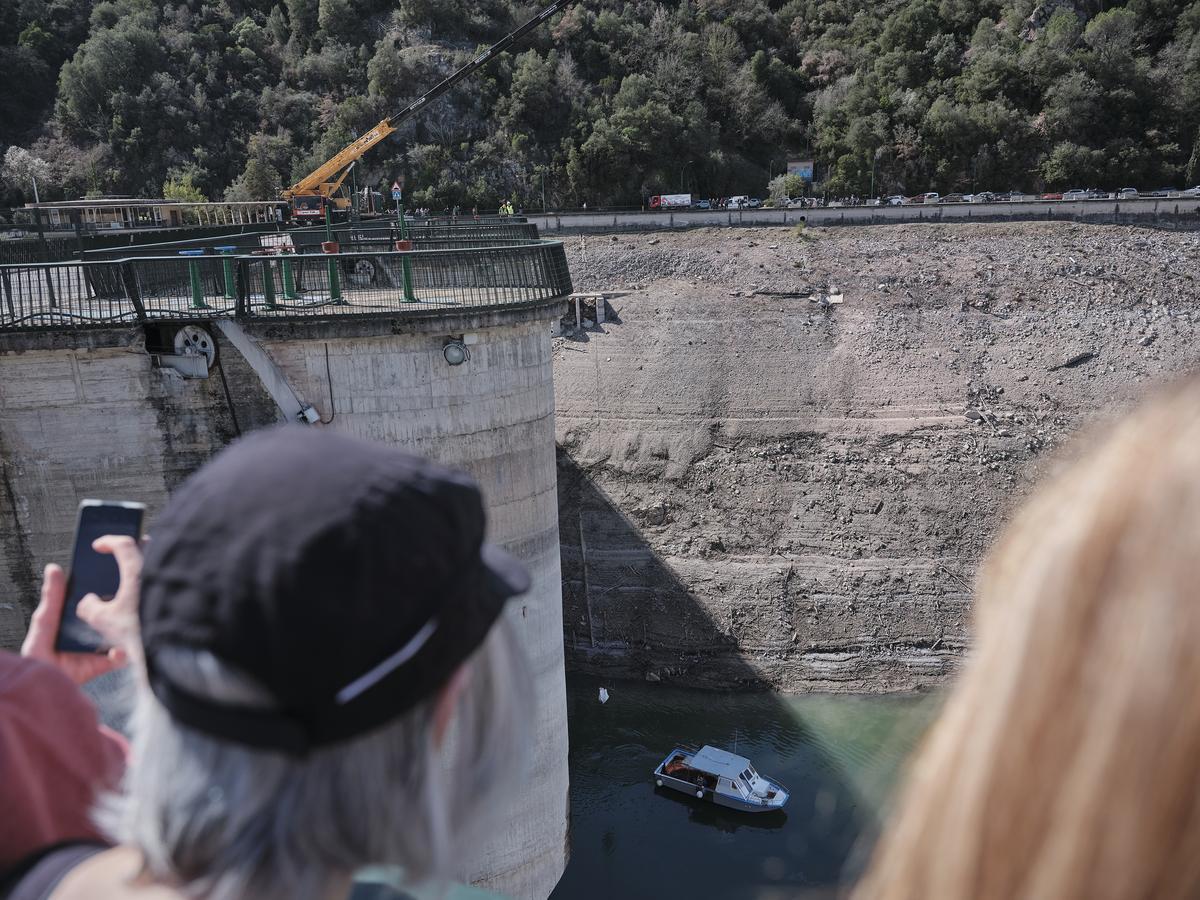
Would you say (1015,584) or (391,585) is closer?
(1015,584)

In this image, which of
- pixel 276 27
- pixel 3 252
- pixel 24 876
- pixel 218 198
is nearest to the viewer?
pixel 24 876

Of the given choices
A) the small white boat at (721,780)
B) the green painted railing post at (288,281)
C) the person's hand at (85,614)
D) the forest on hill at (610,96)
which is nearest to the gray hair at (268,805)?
the person's hand at (85,614)

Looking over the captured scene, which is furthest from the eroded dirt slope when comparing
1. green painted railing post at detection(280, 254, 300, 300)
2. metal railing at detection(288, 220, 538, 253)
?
green painted railing post at detection(280, 254, 300, 300)

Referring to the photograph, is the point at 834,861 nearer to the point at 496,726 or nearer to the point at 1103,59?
the point at 496,726

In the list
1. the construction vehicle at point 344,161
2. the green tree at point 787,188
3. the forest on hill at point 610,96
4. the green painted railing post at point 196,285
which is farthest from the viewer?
the forest on hill at point 610,96

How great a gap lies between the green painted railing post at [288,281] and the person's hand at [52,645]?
27.5 ft

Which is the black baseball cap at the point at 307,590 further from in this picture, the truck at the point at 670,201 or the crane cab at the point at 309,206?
the truck at the point at 670,201

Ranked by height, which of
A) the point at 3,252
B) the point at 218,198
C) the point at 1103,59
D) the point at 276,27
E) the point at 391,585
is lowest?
the point at 391,585

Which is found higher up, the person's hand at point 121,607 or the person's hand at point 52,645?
the person's hand at point 121,607

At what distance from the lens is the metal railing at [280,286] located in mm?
9016

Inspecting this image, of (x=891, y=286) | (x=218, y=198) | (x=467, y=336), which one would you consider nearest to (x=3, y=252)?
(x=467, y=336)

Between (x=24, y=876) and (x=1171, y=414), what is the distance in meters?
1.67

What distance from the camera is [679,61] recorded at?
55.7 meters

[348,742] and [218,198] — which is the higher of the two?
[218,198]
